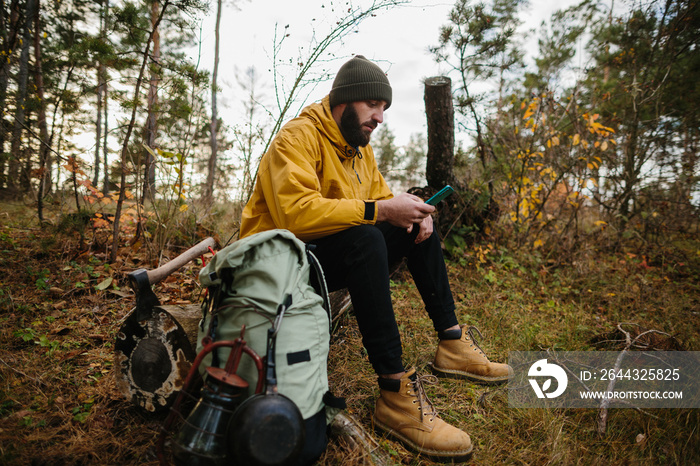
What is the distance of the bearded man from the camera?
1.61 meters

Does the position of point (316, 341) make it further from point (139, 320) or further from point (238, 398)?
point (139, 320)

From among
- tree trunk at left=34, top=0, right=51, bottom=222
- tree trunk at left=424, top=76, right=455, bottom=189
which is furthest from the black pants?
tree trunk at left=34, top=0, right=51, bottom=222

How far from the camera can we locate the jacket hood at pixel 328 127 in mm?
2071

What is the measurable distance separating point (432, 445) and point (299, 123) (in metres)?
1.78

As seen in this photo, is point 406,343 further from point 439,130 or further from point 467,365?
point 439,130

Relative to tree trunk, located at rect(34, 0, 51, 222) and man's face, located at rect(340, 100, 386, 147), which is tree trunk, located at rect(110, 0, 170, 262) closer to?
tree trunk, located at rect(34, 0, 51, 222)

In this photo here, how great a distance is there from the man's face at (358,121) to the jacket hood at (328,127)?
0.18ft

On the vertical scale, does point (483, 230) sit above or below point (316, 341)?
above

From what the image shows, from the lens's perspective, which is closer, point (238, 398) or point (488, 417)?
point (238, 398)

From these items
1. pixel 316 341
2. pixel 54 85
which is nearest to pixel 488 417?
pixel 316 341

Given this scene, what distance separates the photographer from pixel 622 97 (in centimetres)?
654

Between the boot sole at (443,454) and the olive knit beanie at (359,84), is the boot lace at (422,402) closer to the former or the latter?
the boot sole at (443,454)

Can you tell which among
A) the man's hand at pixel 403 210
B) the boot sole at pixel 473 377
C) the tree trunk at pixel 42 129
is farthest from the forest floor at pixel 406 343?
the man's hand at pixel 403 210

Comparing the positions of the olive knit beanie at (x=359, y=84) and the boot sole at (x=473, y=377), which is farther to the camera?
the olive knit beanie at (x=359, y=84)
